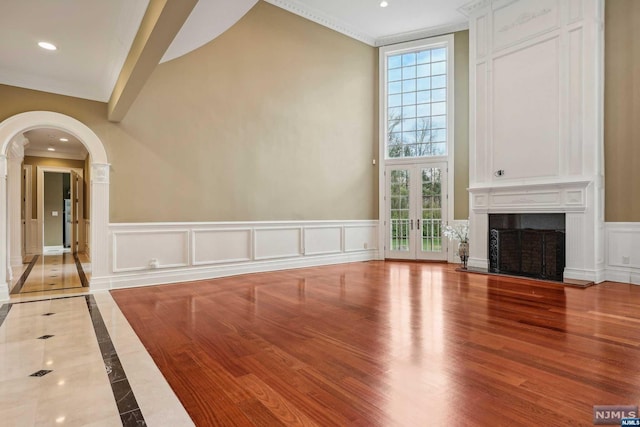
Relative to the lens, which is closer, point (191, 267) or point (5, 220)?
point (5, 220)

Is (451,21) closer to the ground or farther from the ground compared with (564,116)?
farther from the ground

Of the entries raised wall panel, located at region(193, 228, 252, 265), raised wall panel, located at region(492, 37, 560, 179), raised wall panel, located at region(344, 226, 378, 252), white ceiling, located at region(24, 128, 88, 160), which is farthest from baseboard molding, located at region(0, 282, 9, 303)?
raised wall panel, located at region(492, 37, 560, 179)

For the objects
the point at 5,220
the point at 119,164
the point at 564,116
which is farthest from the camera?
the point at 564,116

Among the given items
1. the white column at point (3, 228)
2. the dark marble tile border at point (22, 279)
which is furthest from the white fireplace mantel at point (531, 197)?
the dark marble tile border at point (22, 279)

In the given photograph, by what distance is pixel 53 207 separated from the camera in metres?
12.1

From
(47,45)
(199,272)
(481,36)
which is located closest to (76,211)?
(199,272)

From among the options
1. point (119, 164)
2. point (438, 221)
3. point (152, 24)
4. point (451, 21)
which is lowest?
point (438, 221)

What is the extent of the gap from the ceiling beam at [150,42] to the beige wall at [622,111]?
19.9 feet

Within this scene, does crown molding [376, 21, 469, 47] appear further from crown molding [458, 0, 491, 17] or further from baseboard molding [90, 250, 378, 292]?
baseboard molding [90, 250, 378, 292]

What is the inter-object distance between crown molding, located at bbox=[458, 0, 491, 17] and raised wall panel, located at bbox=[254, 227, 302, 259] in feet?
16.8

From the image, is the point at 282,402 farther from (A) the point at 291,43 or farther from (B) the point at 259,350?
(A) the point at 291,43

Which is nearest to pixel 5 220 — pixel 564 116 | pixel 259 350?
pixel 259 350

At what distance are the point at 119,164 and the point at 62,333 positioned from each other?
267 centimetres

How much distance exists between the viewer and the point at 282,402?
1.91 meters
